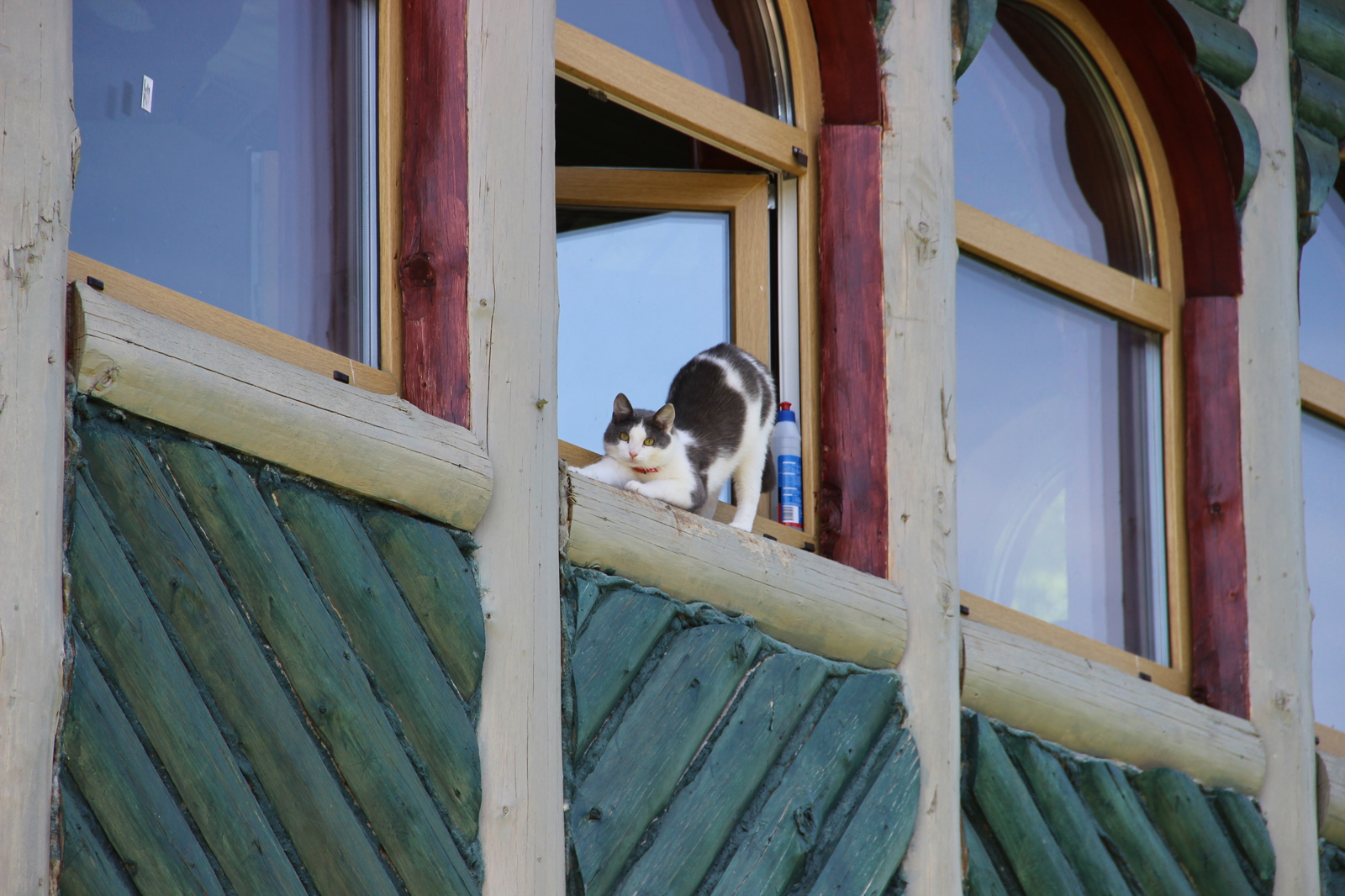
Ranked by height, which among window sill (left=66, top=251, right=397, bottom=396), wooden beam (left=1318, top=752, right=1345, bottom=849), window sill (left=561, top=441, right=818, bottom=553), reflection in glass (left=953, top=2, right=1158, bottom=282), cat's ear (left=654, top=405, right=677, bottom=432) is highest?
reflection in glass (left=953, top=2, right=1158, bottom=282)

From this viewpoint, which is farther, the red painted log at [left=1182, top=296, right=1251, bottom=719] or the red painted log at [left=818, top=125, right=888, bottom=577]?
the red painted log at [left=1182, top=296, right=1251, bottom=719]

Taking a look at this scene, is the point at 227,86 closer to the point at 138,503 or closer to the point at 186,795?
the point at 138,503

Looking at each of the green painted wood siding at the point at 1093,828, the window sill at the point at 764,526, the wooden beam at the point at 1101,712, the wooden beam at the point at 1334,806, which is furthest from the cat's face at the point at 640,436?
the wooden beam at the point at 1334,806

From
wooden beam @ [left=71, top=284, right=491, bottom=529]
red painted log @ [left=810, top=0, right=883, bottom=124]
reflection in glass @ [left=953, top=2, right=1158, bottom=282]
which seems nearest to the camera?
wooden beam @ [left=71, top=284, right=491, bottom=529]

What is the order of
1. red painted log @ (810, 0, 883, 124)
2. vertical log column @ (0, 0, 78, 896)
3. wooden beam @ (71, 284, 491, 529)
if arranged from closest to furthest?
vertical log column @ (0, 0, 78, 896)
wooden beam @ (71, 284, 491, 529)
red painted log @ (810, 0, 883, 124)

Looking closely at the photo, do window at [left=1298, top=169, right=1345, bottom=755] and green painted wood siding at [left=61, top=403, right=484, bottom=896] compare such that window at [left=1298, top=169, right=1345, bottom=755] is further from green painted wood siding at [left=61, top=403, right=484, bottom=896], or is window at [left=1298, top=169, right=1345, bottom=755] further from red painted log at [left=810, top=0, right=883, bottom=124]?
green painted wood siding at [left=61, top=403, right=484, bottom=896]

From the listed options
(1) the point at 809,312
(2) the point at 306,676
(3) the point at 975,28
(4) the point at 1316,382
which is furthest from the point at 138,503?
(4) the point at 1316,382

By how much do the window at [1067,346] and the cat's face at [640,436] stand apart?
1.48 metres

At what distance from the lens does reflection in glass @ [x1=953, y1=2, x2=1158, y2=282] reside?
211 inches

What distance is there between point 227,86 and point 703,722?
6.06ft

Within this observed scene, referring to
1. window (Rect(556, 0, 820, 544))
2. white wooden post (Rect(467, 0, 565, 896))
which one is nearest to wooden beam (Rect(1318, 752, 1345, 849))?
window (Rect(556, 0, 820, 544))

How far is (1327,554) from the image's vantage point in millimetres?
6086

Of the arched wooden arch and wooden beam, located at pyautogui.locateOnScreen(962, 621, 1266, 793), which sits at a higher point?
the arched wooden arch

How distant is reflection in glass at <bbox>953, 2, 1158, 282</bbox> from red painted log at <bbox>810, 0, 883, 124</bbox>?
33.5 inches
